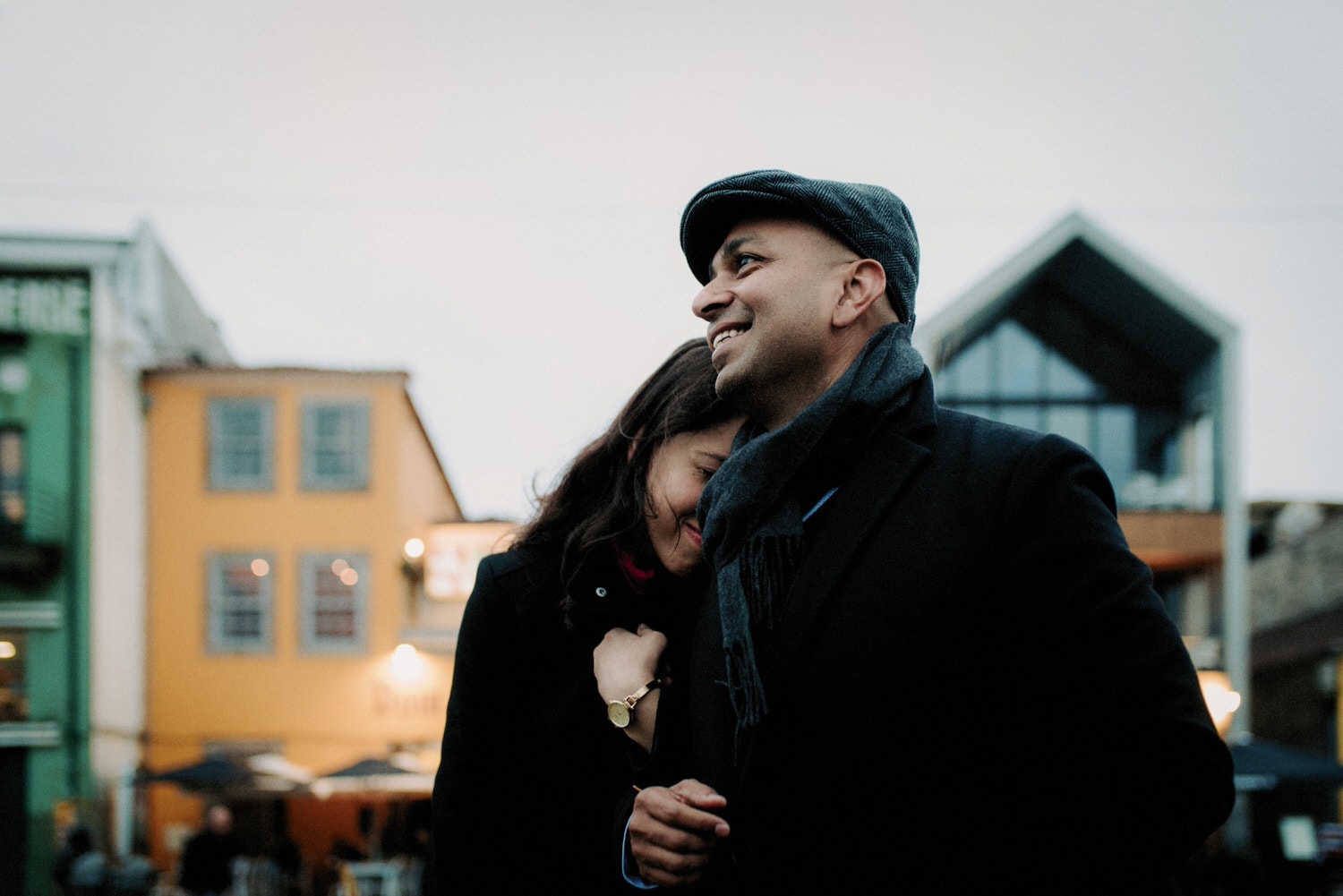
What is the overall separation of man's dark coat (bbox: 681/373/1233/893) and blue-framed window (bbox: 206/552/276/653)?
779 inches

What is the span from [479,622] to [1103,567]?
1.47 metres

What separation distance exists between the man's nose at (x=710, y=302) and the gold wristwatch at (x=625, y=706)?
754mm

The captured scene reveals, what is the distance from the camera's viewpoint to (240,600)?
20359 mm

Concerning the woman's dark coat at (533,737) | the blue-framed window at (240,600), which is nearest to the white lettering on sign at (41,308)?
the blue-framed window at (240,600)

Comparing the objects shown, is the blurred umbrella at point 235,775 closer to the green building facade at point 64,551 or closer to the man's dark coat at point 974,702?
the green building facade at point 64,551

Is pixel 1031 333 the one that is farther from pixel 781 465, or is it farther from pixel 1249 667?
pixel 781 465

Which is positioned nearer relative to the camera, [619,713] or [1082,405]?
A: [619,713]

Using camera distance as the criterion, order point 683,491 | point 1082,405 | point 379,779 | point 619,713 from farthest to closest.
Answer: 1. point 1082,405
2. point 379,779
3. point 683,491
4. point 619,713

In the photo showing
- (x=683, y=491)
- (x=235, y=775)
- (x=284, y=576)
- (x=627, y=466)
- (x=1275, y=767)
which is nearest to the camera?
(x=683, y=491)

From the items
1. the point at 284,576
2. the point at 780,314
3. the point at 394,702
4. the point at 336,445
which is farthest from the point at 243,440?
the point at 780,314

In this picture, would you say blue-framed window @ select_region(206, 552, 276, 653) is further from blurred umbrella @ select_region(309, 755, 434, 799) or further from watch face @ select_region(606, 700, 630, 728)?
watch face @ select_region(606, 700, 630, 728)

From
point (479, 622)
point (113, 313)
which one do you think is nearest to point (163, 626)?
point (113, 313)

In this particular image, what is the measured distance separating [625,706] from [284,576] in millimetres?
19101

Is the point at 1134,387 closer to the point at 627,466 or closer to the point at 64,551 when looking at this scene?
the point at 64,551
